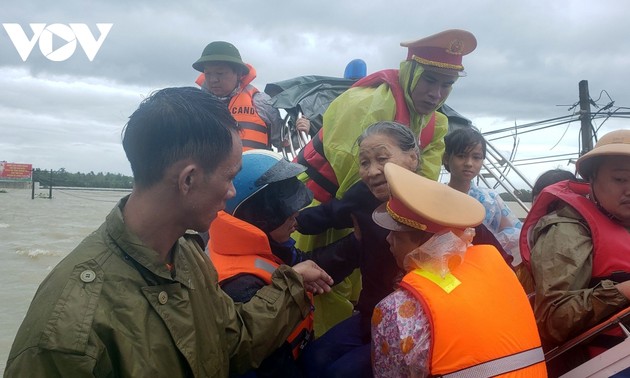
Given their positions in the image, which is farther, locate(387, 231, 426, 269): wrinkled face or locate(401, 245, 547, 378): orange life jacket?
locate(387, 231, 426, 269): wrinkled face

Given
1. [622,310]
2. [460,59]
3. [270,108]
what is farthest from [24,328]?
[270,108]

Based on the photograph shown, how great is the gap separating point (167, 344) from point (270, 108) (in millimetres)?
3479

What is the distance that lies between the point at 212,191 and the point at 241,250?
0.62 meters

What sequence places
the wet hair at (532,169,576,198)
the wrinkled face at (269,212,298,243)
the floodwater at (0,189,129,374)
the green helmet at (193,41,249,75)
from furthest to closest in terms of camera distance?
the floodwater at (0,189,129,374) → the green helmet at (193,41,249,75) → the wet hair at (532,169,576,198) → the wrinkled face at (269,212,298,243)

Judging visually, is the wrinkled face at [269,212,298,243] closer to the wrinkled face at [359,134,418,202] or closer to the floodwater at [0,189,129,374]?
the wrinkled face at [359,134,418,202]

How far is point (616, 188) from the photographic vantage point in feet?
6.42

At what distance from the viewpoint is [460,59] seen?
9.37ft

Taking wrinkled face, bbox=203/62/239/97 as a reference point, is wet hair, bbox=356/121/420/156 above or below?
below

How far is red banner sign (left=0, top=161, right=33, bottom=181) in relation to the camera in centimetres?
4434

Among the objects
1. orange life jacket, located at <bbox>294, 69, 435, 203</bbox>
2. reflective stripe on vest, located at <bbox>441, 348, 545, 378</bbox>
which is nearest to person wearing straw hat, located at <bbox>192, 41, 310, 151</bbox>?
orange life jacket, located at <bbox>294, 69, 435, 203</bbox>

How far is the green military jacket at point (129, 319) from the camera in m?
1.06

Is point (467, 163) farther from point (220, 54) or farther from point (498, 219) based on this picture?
point (220, 54)

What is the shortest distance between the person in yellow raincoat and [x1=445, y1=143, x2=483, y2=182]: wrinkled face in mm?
400

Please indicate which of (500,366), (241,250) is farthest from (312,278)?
(500,366)
